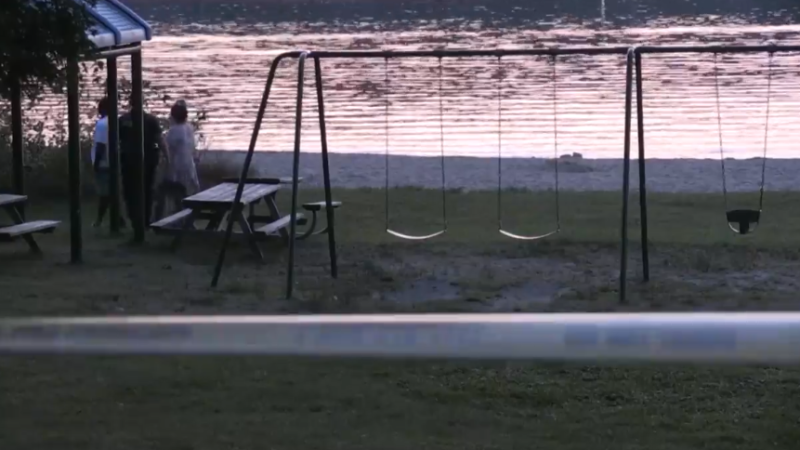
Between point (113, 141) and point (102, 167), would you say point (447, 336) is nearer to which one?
point (113, 141)

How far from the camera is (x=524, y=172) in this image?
62.4 feet

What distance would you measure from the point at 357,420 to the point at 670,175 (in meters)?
13.5

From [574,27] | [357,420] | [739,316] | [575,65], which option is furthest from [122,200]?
[574,27]

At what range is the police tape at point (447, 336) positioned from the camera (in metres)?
1.56

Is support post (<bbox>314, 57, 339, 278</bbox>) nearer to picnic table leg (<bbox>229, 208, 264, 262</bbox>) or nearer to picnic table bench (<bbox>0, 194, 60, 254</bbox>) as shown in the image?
picnic table leg (<bbox>229, 208, 264, 262</bbox>)

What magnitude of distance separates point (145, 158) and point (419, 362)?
11.7 meters

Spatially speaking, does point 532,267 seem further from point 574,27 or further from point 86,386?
point 574,27

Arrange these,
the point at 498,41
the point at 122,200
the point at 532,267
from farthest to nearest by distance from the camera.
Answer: the point at 498,41
the point at 122,200
the point at 532,267

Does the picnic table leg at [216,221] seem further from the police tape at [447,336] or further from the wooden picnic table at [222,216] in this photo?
the police tape at [447,336]

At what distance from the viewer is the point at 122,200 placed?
14.1 m

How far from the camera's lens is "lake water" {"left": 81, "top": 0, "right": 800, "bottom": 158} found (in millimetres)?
21797

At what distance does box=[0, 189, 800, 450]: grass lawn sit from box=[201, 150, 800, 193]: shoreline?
6.88ft

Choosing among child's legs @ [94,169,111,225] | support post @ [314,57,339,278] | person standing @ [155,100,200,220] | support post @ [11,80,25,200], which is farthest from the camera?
child's legs @ [94,169,111,225]

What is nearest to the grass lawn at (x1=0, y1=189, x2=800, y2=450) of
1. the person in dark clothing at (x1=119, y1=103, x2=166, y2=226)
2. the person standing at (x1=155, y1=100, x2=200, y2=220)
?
the person in dark clothing at (x1=119, y1=103, x2=166, y2=226)
